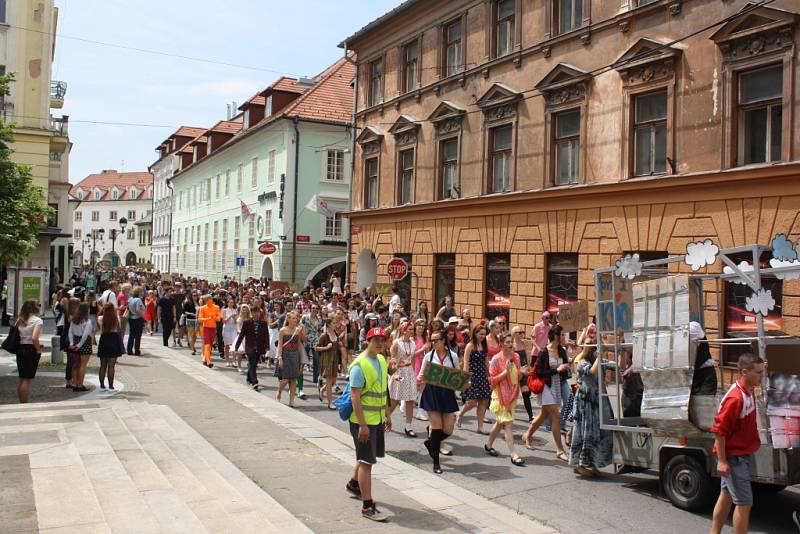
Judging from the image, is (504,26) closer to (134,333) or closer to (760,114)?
(760,114)

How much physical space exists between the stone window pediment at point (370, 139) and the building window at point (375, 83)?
3.62ft

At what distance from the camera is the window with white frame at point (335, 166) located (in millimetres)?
37500

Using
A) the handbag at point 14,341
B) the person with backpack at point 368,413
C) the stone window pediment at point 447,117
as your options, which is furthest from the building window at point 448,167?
the person with backpack at point 368,413

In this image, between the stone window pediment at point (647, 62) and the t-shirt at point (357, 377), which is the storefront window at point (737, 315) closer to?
the stone window pediment at point (647, 62)

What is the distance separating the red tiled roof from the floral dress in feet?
341

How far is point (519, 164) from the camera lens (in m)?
20.1

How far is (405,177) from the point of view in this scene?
1033 inches

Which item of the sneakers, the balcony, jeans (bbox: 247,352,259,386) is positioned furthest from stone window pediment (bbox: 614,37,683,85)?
the balcony

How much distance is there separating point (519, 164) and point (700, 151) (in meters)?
5.65

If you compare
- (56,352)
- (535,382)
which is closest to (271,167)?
(56,352)

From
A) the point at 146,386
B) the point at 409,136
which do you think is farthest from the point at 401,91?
the point at 146,386

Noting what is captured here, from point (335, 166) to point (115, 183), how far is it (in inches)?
3236

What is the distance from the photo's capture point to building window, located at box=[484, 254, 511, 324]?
20.8m

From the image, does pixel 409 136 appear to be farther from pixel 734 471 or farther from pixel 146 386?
pixel 734 471
